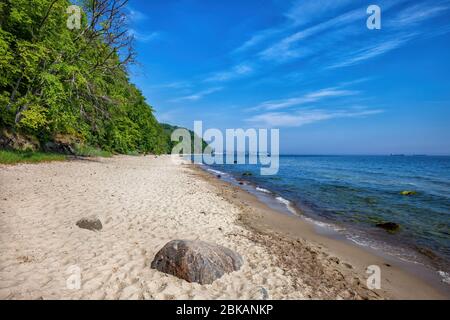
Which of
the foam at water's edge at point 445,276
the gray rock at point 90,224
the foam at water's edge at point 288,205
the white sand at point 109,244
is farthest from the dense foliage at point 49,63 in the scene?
the foam at water's edge at point 445,276

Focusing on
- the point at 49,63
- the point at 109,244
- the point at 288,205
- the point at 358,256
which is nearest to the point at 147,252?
the point at 109,244

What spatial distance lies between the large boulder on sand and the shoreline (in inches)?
138

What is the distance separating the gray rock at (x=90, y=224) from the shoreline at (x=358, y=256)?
5.08m

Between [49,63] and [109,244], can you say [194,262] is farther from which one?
[49,63]

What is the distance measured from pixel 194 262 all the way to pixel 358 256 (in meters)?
5.69

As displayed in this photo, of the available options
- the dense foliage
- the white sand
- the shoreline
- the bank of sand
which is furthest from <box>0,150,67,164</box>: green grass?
the shoreline

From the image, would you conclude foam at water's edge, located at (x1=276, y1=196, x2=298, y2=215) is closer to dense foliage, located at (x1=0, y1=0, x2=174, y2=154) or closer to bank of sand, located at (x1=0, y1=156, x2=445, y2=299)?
bank of sand, located at (x1=0, y1=156, x2=445, y2=299)

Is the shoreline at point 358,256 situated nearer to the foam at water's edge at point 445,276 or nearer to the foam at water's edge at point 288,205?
the foam at water's edge at point 445,276

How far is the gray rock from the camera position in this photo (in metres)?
7.13

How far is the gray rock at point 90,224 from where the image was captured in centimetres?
713

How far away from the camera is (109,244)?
631cm
